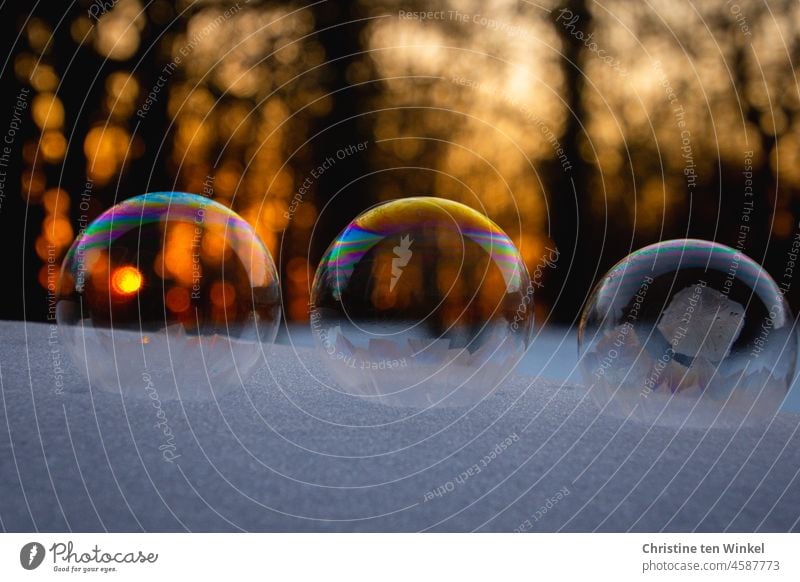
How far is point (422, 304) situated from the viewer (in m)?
4.68

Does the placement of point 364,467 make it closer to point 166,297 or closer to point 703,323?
point 166,297

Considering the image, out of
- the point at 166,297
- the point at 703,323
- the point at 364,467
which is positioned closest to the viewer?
the point at 364,467

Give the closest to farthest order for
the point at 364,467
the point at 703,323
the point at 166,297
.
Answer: the point at 364,467
the point at 703,323
the point at 166,297

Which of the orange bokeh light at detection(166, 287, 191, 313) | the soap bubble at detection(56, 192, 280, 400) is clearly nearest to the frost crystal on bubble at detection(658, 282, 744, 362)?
the soap bubble at detection(56, 192, 280, 400)

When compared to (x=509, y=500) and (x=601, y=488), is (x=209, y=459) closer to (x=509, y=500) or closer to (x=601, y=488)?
(x=509, y=500)

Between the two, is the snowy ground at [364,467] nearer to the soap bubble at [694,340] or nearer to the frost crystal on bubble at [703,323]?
the soap bubble at [694,340]

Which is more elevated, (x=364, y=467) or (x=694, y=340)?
(x=694, y=340)

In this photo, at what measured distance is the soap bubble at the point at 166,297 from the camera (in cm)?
497

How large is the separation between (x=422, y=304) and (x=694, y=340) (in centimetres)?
187

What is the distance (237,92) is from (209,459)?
8.58 meters

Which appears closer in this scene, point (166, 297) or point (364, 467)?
point (364, 467)

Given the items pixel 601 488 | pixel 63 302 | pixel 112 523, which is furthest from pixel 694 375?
pixel 63 302

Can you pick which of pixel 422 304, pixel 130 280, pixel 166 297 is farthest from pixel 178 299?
pixel 422 304

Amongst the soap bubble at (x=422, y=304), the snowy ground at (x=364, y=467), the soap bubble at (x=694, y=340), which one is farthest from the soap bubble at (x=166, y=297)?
the soap bubble at (x=694, y=340)
